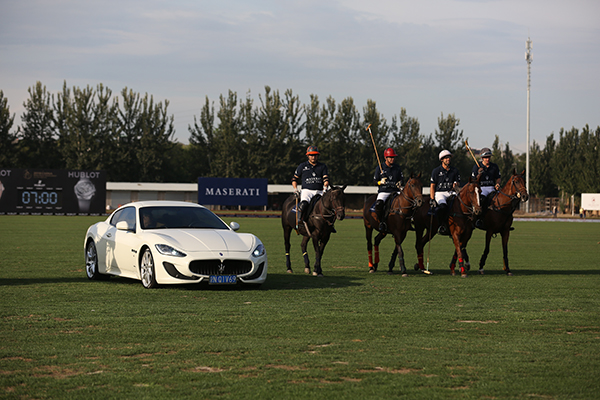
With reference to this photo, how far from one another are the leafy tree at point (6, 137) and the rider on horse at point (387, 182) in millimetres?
82335

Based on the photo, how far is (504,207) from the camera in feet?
55.1

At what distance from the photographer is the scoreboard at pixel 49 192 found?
2338 inches

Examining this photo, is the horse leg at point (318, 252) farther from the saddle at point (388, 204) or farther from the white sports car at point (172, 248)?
the white sports car at point (172, 248)

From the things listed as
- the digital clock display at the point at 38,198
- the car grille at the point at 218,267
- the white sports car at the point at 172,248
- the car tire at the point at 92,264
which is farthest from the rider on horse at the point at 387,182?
the digital clock display at the point at 38,198

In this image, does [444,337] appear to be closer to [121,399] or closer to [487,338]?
[487,338]

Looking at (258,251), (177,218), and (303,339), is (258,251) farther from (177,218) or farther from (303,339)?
(303,339)

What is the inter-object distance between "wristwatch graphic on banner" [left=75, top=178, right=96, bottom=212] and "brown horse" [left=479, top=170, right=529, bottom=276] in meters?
49.6

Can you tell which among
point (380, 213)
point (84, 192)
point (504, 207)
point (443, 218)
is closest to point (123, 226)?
point (380, 213)

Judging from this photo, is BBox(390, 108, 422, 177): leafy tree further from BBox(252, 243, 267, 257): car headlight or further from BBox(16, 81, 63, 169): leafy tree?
BBox(252, 243, 267, 257): car headlight

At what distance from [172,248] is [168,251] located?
0.08 meters

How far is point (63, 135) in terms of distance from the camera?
94.1 meters

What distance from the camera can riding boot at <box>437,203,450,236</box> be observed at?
1639 cm

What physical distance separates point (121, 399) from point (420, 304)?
642cm

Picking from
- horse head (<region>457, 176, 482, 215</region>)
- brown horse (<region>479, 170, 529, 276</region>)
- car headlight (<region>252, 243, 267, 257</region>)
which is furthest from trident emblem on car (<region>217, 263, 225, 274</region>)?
brown horse (<region>479, 170, 529, 276</region>)
